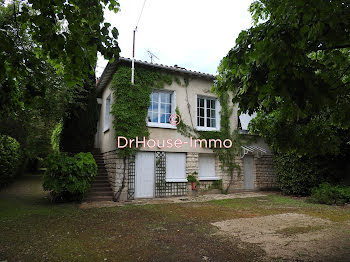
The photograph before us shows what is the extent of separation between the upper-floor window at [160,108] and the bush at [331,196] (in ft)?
22.8

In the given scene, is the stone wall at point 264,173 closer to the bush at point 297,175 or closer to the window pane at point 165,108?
the bush at point 297,175

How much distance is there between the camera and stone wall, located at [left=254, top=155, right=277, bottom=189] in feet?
43.8

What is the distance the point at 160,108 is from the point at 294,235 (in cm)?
786

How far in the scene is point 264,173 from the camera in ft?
44.7

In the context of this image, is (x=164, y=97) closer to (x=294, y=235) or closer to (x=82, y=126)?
(x=82, y=126)

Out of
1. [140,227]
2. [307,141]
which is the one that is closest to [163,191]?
[140,227]

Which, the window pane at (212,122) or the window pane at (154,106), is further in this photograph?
the window pane at (212,122)

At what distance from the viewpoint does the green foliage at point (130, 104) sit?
10.3m

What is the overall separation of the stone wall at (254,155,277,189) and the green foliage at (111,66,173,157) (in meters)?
6.78

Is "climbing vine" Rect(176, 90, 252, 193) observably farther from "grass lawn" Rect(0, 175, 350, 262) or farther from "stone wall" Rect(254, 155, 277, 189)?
"grass lawn" Rect(0, 175, 350, 262)

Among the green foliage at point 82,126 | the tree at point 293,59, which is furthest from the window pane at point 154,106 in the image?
the tree at point 293,59

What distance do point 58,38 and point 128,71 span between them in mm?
8208

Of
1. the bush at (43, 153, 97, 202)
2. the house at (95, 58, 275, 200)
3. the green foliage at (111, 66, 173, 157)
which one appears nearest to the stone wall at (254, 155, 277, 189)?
the house at (95, 58, 275, 200)

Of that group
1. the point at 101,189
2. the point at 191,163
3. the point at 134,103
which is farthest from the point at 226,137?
the point at 101,189
